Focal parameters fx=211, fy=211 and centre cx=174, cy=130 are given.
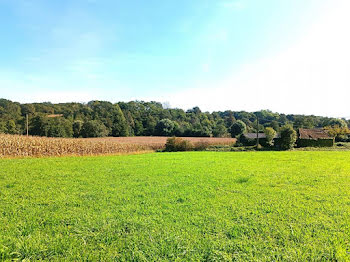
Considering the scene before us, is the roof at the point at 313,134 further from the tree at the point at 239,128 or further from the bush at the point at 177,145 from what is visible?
the tree at the point at 239,128

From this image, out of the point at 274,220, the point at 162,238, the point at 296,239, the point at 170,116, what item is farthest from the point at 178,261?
the point at 170,116

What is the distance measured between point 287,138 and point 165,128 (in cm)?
3877

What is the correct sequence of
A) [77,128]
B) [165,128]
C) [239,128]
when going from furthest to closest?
1. [165,128]
2. [239,128]
3. [77,128]

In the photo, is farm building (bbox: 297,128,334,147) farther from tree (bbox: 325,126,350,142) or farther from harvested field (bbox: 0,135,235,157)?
harvested field (bbox: 0,135,235,157)

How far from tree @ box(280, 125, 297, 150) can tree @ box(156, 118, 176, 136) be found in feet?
122

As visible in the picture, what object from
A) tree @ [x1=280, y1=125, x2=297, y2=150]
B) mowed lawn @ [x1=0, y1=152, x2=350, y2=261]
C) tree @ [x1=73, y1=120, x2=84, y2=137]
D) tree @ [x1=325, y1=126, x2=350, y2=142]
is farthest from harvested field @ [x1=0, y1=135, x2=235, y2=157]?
tree @ [x1=325, y1=126, x2=350, y2=142]

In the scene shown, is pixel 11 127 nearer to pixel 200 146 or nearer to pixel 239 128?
pixel 200 146

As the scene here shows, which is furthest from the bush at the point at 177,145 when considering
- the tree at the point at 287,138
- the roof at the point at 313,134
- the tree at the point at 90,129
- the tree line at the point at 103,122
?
the tree at the point at 90,129

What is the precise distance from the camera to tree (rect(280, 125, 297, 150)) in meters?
30.3

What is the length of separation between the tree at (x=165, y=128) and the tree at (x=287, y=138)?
1465 inches

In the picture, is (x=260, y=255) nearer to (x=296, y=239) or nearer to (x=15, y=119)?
(x=296, y=239)

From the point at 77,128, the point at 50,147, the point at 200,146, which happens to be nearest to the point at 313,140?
the point at 200,146

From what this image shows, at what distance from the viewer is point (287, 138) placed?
99.6 feet

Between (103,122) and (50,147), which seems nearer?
(50,147)
